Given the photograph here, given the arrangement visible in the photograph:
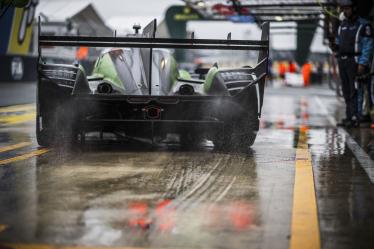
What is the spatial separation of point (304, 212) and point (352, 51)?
7.33m

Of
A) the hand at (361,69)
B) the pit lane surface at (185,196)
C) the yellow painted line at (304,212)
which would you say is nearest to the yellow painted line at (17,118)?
the pit lane surface at (185,196)

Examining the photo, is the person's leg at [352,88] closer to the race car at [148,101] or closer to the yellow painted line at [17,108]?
the race car at [148,101]

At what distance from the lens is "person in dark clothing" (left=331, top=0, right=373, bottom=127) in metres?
11.5

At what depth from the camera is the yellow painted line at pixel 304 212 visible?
402 centimetres

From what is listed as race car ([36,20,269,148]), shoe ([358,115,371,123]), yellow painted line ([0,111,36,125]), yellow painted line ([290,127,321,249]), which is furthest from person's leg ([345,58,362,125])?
yellow painted line ([0,111,36,125])

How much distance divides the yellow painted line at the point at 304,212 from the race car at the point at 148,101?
1.08 m

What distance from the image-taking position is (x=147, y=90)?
8469 mm

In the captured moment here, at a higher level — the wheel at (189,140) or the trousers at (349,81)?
the trousers at (349,81)

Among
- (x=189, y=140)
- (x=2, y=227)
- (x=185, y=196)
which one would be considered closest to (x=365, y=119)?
(x=189, y=140)

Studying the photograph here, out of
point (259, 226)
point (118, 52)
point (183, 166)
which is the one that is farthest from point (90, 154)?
point (259, 226)

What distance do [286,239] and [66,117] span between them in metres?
4.19

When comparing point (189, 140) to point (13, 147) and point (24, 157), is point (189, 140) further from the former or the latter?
point (24, 157)

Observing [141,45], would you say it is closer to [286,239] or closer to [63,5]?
[286,239]

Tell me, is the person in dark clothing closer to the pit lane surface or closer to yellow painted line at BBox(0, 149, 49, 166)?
the pit lane surface
